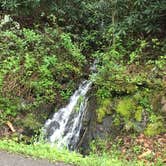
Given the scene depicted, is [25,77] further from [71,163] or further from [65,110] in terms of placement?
[71,163]

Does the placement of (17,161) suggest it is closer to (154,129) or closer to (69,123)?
(69,123)

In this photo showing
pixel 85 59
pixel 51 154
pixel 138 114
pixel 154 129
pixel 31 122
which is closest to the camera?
pixel 51 154

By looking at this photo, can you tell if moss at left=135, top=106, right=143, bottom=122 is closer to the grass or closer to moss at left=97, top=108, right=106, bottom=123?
moss at left=97, top=108, right=106, bottom=123

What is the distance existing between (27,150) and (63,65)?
4.46 meters

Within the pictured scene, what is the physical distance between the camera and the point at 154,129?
984 centimetres

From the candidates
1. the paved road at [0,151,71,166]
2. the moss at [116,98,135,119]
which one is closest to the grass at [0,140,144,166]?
the paved road at [0,151,71,166]

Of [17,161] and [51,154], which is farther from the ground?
[51,154]

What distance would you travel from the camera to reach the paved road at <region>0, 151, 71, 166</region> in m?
6.51

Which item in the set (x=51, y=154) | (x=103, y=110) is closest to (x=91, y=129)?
(x=103, y=110)

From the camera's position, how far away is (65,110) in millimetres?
10734

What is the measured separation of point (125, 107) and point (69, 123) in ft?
4.55

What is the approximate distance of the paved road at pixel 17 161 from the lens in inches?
256

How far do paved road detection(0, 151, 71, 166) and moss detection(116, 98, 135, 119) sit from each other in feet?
12.1

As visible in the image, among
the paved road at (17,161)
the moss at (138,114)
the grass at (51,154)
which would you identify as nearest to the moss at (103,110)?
the moss at (138,114)
